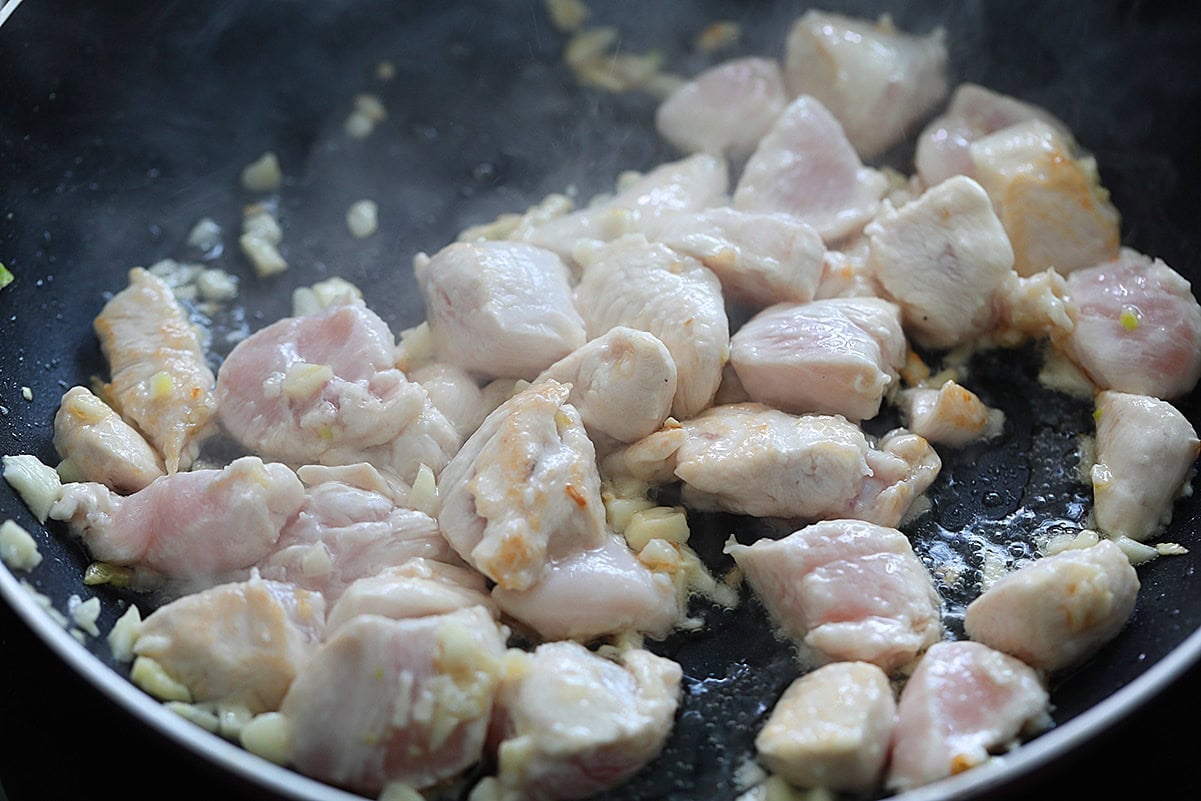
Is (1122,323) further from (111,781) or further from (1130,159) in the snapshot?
(111,781)

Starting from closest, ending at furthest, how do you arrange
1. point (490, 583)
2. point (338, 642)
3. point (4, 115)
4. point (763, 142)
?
point (338, 642) → point (490, 583) → point (4, 115) → point (763, 142)

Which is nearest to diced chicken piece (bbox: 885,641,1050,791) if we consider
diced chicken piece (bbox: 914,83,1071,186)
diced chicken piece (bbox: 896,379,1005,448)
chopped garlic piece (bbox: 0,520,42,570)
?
diced chicken piece (bbox: 896,379,1005,448)

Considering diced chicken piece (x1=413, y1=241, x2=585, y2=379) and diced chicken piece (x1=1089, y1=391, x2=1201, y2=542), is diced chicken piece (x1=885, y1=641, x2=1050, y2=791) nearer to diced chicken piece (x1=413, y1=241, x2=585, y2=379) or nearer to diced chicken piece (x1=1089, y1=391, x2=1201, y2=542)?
diced chicken piece (x1=1089, y1=391, x2=1201, y2=542)

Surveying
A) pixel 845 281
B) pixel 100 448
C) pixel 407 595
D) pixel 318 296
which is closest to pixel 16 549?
pixel 100 448

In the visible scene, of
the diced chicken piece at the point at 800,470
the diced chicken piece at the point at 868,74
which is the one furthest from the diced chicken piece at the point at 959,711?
the diced chicken piece at the point at 868,74

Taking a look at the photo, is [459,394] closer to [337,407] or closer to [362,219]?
[337,407]

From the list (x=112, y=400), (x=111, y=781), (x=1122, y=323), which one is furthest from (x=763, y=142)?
(x=111, y=781)
